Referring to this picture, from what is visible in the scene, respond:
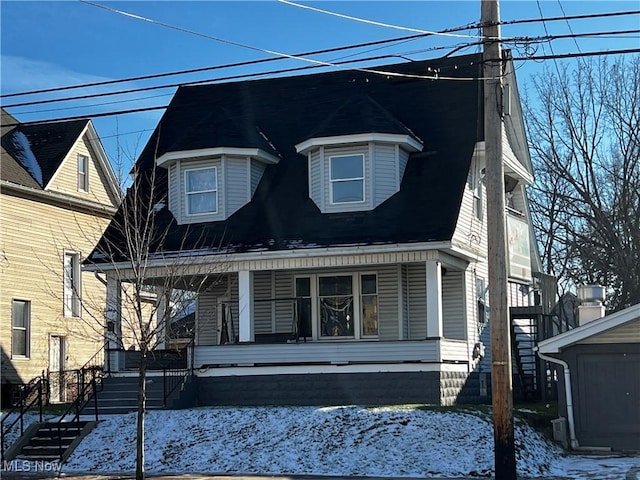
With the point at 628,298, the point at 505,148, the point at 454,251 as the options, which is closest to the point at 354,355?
the point at 454,251

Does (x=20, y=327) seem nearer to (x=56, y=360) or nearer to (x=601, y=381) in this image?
(x=56, y=360)

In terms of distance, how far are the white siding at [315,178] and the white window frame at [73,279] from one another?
11158 mm

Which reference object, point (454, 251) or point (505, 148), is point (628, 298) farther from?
point (454, 251)

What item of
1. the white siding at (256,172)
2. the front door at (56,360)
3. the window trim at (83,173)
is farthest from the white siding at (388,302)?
the window trim at (83,173)

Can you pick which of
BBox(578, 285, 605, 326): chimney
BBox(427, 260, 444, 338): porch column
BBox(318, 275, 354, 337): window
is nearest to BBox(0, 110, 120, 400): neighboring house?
BBox(318, 275, 354, 337): window

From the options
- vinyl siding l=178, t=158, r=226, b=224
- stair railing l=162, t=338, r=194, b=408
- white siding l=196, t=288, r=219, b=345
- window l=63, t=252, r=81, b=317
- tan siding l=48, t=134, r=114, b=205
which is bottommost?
stair railing l=162, t=338, r=194, b=408

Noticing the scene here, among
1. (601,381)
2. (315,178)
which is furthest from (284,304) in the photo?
(601,381)

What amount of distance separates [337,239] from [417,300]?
327cm

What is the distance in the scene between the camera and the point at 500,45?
52.0ft

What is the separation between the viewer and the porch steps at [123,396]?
22.0 metres

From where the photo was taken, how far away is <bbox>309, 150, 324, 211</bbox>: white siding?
24.8 m

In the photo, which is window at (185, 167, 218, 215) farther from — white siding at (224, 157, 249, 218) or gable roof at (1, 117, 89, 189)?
gable roof at (1, 117, 89, 189)

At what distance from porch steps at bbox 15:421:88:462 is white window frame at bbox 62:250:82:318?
1181 centimetres

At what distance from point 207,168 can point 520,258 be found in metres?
9.56
